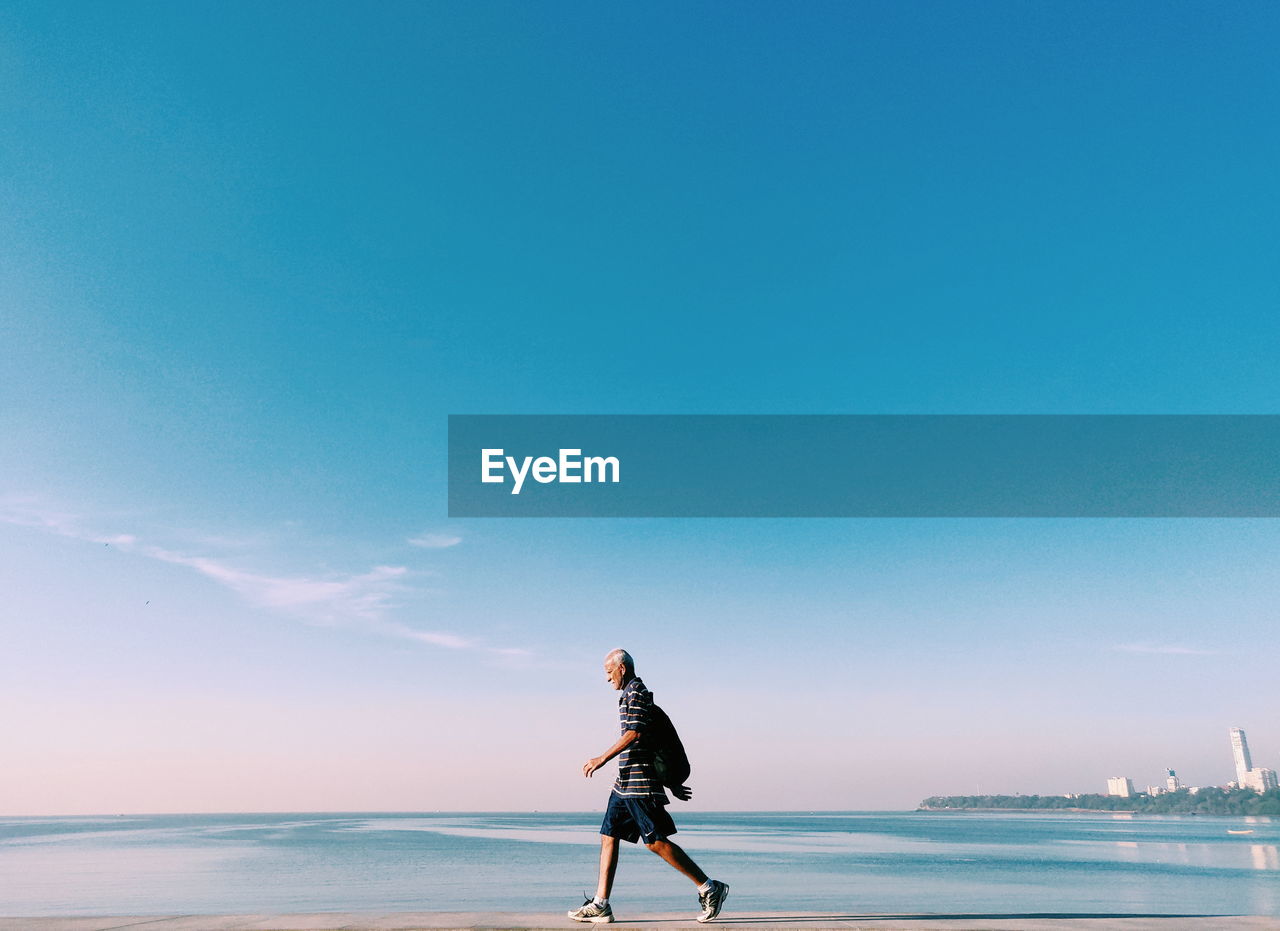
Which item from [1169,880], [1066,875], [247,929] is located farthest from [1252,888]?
[247,929]

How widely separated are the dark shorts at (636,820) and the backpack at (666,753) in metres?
0.20

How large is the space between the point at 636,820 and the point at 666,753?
542 mm

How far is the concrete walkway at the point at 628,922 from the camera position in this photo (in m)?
6.32

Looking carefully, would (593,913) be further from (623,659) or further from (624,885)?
(624,885)

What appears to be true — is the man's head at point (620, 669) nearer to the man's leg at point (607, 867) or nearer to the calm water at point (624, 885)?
the man's leg at point (607, 867)

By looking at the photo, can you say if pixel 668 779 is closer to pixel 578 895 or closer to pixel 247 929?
pixel 247 929

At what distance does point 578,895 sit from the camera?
20.9 meters

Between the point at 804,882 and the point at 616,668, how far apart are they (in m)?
21.5

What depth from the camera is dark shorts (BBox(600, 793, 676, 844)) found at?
22.7 feet

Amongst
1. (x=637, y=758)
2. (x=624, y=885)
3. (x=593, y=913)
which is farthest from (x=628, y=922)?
(x=624, y=885)

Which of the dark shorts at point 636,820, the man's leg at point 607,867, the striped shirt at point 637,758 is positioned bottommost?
the man's leg at point 607,867

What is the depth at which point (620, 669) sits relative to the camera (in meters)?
7.33

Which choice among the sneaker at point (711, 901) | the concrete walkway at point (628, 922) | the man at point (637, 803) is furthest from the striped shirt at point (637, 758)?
the concrete walkway at point (628, 922)

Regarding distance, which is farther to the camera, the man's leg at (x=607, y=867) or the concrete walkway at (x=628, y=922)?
the man's leg at (x=607, y=867)
